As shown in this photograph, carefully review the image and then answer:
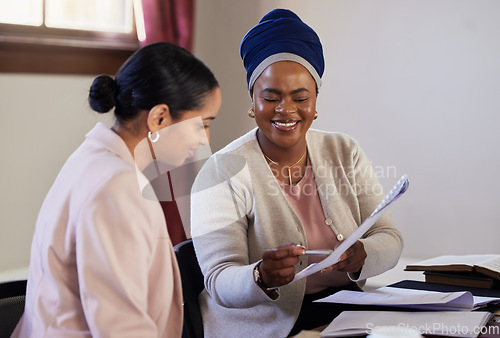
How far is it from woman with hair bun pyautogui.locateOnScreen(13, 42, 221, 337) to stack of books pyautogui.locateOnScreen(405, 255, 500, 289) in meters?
Result: 0.71

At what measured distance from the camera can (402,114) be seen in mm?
3180

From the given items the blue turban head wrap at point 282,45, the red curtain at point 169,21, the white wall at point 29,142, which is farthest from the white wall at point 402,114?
the blue turban head wrap at point 282,45

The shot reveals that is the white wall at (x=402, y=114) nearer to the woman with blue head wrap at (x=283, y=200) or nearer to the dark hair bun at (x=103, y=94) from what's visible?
the woman with blue head wrap at (x=283, y=200)

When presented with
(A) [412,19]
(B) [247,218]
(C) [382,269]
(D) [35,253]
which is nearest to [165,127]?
(D) [35,253]

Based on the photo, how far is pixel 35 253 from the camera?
1101 mm

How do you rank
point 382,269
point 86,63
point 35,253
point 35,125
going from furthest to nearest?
point 86,63 < point 35,125 < point 382,269 < point 35,253

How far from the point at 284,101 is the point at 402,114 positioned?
5.39 ft

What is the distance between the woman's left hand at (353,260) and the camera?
153 centimetres

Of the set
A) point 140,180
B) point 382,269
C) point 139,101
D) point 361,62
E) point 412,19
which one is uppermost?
point 412,19

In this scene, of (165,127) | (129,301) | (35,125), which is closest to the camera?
(129,301)

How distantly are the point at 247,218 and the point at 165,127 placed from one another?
0.58 metres

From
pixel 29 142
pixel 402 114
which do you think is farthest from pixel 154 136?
pixel 402 114

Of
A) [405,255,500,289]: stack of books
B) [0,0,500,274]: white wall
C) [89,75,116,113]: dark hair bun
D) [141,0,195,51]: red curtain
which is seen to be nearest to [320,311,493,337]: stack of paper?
[405,255,500,289]: stack of books

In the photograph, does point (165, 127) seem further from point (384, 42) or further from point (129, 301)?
point (384, 42)
